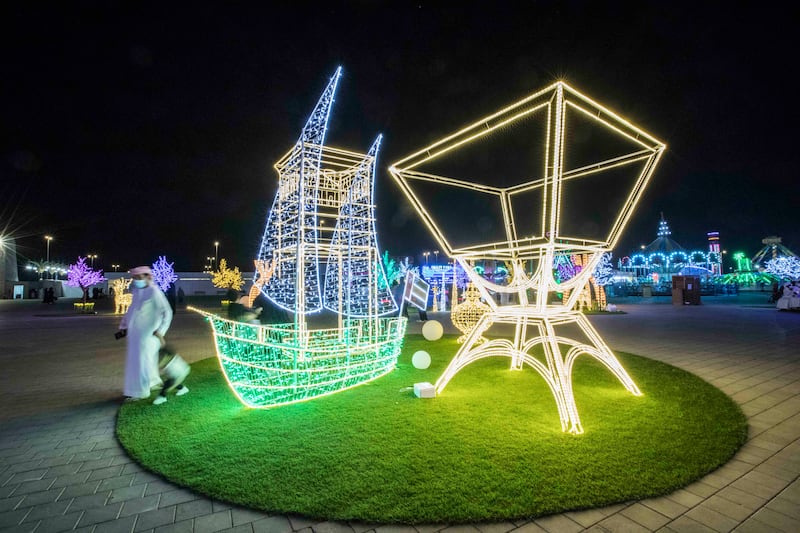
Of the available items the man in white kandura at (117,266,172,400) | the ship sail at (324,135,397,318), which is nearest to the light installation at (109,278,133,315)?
the ship sail at (324,135,397,318)

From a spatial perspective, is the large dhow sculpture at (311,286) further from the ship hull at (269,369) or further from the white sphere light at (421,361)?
the white sphere light at (421,361)

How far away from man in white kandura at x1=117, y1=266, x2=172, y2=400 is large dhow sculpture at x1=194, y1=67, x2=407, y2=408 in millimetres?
1042

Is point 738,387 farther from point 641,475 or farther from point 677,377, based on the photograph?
point 641,475

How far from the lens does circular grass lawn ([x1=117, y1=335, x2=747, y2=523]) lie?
2.49 metres

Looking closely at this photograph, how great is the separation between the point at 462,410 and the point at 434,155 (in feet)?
9.77

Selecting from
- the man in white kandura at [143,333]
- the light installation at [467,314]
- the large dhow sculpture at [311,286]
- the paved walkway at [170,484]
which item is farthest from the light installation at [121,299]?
the light installation at [467,314]

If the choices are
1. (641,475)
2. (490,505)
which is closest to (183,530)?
(490,505)

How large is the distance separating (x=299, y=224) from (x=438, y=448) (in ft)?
11.3

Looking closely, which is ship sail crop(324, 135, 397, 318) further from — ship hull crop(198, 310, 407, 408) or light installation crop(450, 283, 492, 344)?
light installation crop(450, 283, 492, 344)

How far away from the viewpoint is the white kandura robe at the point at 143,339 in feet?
15.9

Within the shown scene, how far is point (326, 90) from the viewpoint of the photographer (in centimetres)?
513

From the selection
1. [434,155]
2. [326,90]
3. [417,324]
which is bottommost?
[417,324]

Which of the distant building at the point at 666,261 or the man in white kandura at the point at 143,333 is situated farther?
the distant building at the point at 666,261

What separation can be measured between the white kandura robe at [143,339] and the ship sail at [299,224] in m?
1.78
